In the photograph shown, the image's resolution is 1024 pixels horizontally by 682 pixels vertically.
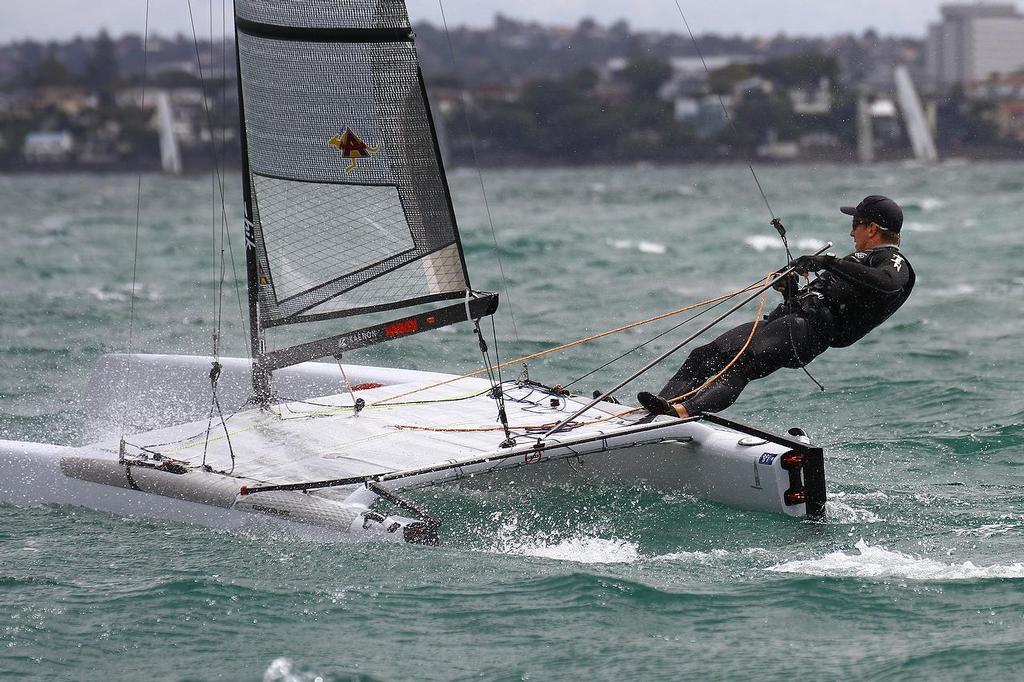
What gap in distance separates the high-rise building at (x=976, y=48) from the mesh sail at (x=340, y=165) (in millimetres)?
85134

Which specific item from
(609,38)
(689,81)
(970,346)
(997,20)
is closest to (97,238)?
(970,346)

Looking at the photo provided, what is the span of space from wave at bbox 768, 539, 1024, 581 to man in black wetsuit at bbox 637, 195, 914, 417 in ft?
2.78

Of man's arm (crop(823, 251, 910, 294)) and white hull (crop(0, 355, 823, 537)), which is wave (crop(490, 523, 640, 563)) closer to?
white hull (crop(0, 355, 823, 537))

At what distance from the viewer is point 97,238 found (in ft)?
66.8

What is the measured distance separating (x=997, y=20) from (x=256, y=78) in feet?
306

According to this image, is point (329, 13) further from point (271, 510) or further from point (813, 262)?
point (813, 262)

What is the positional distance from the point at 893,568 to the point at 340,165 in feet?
7.88

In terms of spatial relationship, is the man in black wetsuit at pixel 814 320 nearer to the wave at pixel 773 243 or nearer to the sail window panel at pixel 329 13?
the sail window panel at pixel 329 13

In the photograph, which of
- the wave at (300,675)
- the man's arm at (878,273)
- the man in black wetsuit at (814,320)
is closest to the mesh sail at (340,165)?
the man in black wetsuit at (814,320)

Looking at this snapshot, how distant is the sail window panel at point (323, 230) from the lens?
16.8ft

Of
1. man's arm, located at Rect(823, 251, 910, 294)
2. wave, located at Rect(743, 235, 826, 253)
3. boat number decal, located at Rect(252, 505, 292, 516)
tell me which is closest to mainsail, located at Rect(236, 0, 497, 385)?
boat number decal, located at Rect(252, 505, 292, 516)

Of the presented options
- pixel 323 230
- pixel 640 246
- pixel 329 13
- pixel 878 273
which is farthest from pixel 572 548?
pixel 640 246

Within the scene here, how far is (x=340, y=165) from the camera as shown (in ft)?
16.7

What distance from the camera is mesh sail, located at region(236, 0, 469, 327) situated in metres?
4.95
